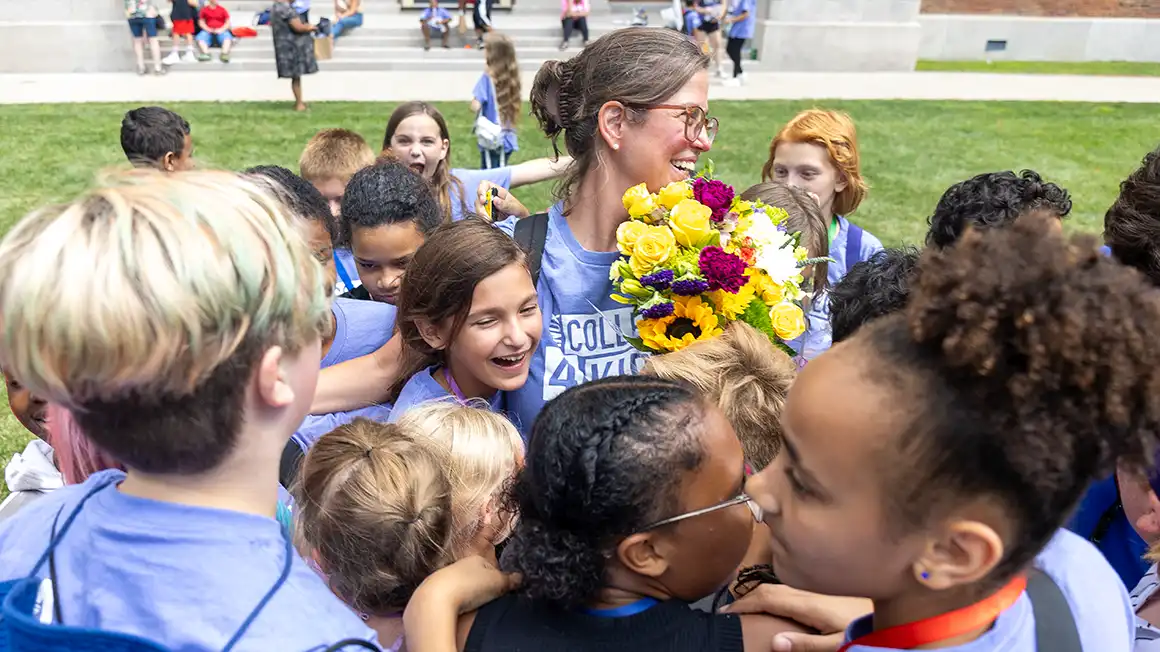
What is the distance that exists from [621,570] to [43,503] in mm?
1056

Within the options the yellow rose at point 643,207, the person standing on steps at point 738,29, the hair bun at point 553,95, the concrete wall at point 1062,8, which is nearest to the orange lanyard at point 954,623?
the yellow rose at point 643,207

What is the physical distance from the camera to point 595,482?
1.69 metres

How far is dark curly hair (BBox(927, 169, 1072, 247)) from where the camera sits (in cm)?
270

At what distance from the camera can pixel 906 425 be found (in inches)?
49.9

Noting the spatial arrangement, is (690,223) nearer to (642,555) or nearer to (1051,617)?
(642,555)

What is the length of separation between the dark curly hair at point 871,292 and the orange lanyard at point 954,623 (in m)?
1.01

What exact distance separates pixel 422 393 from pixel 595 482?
1.43 metres

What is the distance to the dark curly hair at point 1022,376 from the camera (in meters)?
1.15

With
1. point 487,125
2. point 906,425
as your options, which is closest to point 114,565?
point 906,425

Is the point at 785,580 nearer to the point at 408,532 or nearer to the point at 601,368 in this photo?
the point at 408,532

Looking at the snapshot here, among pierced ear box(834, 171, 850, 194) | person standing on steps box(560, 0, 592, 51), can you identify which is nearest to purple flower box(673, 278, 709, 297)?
pierced ear box(834, 171, 850, 194)

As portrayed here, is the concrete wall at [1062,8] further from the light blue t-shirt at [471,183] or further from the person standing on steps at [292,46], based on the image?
the light blue t-shirt at [471,183]

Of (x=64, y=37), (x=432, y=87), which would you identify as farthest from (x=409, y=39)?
(x=64, y=37)

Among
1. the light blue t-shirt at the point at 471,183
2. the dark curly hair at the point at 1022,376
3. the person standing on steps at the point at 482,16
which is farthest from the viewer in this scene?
the person standing on steps at the point at 482,16
